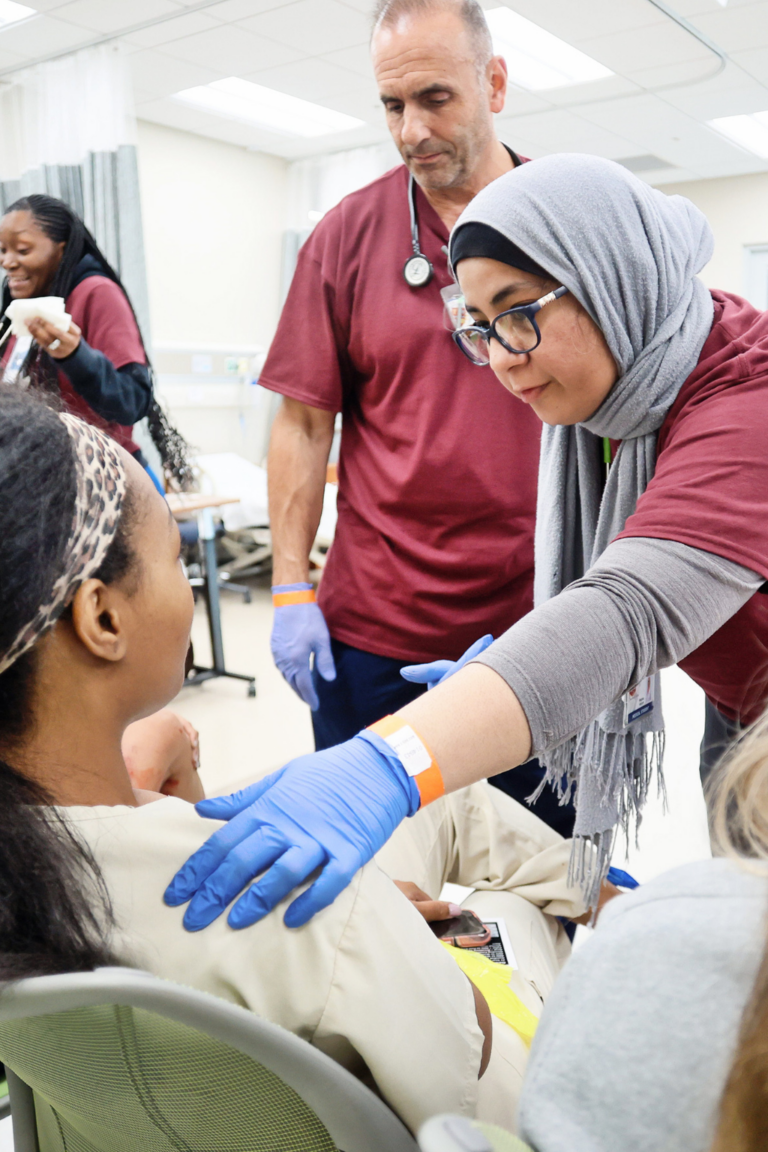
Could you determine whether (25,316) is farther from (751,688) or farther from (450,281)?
(751,688)

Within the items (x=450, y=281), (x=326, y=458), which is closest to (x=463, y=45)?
(x=450, y=281)

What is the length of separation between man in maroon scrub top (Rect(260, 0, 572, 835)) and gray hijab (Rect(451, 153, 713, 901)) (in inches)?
10.9

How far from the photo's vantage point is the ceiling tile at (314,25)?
12.9 feet

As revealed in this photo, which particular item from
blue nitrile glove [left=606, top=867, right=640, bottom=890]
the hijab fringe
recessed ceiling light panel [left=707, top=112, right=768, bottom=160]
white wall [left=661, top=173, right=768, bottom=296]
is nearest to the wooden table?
blue nitrile glove [left=606, top=867, right=640, bottom=890]

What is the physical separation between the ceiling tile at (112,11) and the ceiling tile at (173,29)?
0.08m

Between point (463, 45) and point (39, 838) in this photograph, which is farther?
point (463, 45)

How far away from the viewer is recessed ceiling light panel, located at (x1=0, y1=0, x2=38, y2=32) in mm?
3895

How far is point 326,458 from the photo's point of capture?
5.95 feet

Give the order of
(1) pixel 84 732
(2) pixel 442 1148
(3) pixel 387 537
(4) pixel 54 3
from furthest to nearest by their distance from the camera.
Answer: (4) pixel 54 3 → (3) pixel 387 537 → (1) pixel 84 732 → (2) pixel 442 1148

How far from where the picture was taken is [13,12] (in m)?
3.98

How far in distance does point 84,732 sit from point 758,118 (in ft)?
22.4

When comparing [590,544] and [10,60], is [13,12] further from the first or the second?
[590,544]

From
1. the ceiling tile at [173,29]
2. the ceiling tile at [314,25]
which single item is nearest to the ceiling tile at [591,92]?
the ceiling tile at [314,25]

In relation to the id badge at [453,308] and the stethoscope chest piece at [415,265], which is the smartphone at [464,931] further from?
the stethoscope chest piece at [415,265]
